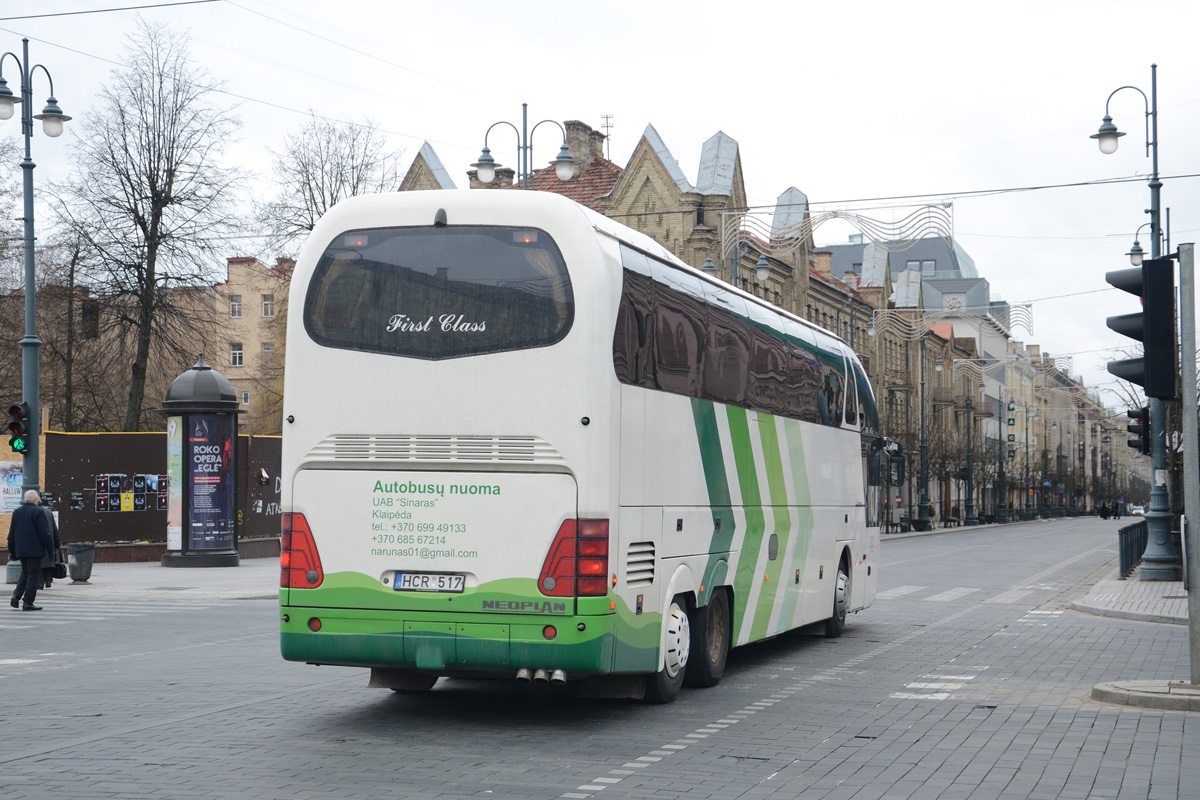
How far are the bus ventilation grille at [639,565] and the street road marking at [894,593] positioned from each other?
527 inches

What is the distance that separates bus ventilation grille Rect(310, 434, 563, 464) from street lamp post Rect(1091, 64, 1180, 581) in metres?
19.6

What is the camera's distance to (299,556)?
32.1 ft

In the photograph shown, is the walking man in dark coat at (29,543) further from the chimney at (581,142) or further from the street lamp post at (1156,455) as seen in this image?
the chimney at (581,142)

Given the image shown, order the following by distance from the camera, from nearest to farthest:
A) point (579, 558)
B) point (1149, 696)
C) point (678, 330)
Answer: point (579, 558), point (1149, 696), point (678, 330)

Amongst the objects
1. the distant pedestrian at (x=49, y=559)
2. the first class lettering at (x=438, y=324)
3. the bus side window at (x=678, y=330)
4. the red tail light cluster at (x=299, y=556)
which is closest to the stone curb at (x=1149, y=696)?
the bus side window at (x=678, y=330)

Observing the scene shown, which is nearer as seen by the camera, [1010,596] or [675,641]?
[675,641]

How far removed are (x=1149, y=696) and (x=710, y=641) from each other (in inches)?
135

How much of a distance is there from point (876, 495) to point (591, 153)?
150 ft

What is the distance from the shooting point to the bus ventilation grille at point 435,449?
9445mm

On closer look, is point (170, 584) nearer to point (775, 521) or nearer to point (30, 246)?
point (30, 246)

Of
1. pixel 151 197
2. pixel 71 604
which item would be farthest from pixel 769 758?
pixel 151 197

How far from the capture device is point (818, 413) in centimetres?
1548

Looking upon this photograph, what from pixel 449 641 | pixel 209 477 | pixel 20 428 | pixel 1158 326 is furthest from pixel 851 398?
pixel 209 477

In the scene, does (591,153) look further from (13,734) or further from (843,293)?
(13,734)
